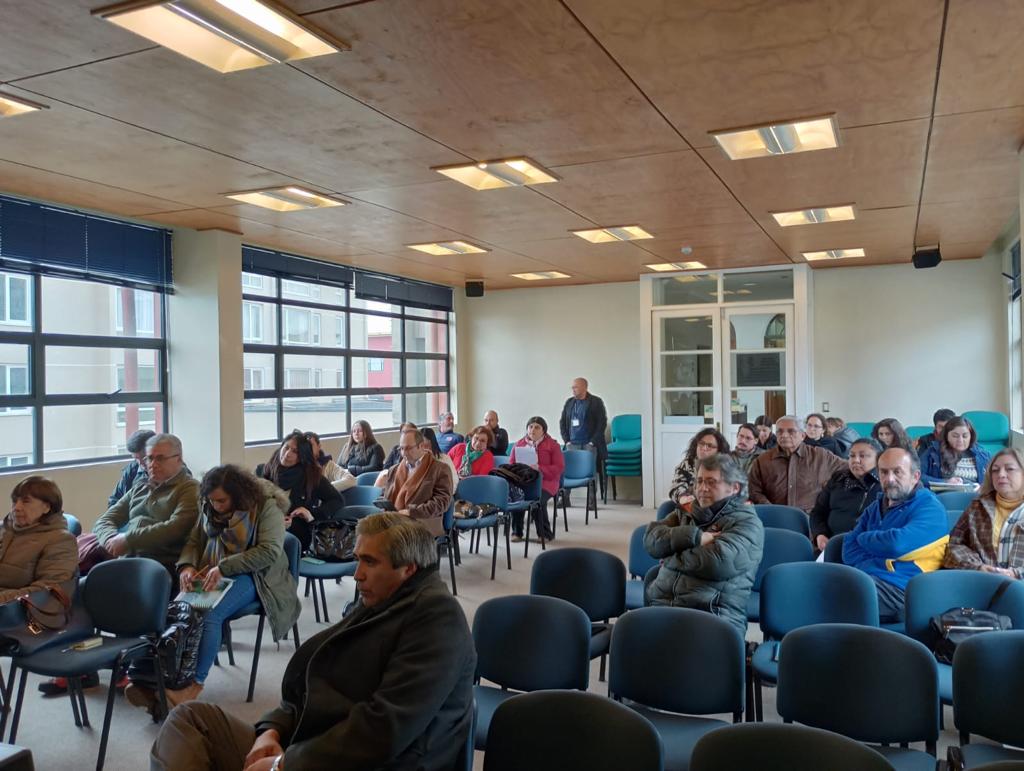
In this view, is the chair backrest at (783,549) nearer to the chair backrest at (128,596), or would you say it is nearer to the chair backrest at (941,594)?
the chair backrest at (941,594)

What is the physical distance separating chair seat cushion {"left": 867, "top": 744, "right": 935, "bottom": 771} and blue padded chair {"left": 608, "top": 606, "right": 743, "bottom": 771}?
481 millimetres

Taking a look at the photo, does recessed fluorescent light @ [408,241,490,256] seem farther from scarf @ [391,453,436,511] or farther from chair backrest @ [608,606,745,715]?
chair backrest @ [608,606,745,715]

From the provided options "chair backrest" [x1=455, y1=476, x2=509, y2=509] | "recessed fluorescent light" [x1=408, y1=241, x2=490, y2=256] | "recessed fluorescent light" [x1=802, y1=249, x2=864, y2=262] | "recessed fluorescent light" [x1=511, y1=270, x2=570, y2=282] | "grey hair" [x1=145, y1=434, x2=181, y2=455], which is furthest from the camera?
"recessed fluorescent light" [x1=511, y1=270, x2=570, y2=282]

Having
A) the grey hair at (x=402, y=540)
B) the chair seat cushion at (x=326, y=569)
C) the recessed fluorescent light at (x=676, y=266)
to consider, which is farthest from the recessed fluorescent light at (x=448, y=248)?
the grey hair at (x=402, y=540)

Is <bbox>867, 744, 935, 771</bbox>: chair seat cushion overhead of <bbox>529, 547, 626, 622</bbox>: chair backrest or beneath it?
beneath

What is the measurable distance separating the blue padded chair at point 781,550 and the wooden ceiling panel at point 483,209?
2.91 meters

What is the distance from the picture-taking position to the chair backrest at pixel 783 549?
4.25 meters

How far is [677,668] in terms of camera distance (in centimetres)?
284

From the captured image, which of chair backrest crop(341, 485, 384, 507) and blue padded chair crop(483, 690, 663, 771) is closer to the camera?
blue padded chair crop(483, 690, 663, 771)

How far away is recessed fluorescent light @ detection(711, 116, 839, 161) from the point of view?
4312 mm

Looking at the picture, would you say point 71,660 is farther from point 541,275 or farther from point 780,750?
point 541,275

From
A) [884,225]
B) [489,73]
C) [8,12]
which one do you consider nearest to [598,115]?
Result: [489,73]

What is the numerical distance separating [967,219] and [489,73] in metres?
5.51

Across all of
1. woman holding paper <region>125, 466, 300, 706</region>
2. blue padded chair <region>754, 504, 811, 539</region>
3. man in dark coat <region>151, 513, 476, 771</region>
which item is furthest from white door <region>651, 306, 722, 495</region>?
man in dark coat <region>151, 513, 476, 771</region>
